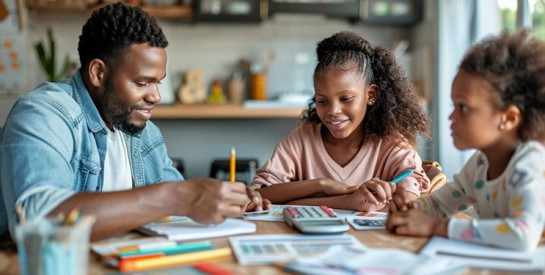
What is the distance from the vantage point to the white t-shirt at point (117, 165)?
1432 mm

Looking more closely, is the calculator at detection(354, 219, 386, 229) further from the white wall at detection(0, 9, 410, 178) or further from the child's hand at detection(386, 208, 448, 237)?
the white wall at detection(0, 9, 410, 178)

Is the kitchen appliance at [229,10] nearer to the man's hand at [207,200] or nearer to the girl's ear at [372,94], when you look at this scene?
the girl's ear at [372,94]

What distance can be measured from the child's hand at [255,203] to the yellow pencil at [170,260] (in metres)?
0.31

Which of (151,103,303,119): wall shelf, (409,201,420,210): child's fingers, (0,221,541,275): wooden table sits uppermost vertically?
(409,201,420,210): child's fingers

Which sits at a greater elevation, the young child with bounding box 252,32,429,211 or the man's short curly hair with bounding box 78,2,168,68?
the man's short curly hair with bounding box 78,2,168,68

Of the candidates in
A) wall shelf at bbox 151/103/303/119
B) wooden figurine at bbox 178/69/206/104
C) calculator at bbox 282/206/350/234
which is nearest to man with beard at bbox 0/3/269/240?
calculator at bbox 282/206/350/234

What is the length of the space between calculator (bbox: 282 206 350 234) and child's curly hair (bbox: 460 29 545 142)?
0.38 m

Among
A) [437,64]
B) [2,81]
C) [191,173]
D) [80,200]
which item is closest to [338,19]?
[437,64]

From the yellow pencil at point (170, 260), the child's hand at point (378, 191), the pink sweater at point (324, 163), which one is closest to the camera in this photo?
the yellow pencil at point (170, 260)

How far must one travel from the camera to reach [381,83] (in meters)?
1.80

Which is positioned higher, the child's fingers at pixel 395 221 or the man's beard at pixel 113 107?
the man's beard at pixel 113 107

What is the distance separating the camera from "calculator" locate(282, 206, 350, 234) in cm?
108

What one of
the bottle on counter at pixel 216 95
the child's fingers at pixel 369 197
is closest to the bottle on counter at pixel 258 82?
the bottle on counter at pixel 216 95

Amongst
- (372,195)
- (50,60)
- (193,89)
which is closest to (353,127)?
(372,195)
